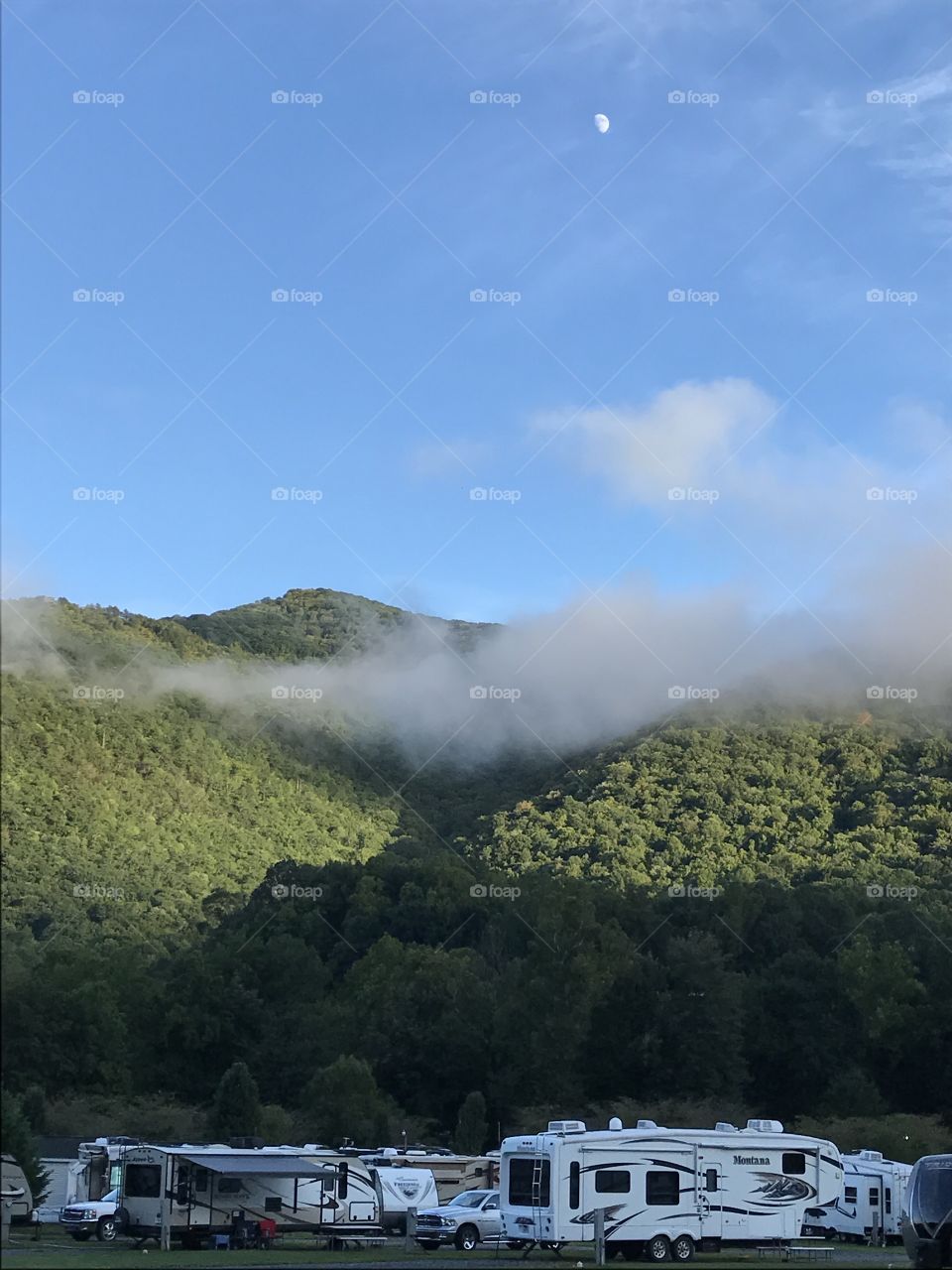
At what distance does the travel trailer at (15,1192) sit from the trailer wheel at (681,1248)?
643 inches

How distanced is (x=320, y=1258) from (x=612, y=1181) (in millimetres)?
7230

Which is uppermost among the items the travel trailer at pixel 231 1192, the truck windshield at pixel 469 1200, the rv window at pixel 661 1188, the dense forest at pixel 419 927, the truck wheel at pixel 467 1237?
the dense forest at pixel 419 927

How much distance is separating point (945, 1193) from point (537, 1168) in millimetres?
10351

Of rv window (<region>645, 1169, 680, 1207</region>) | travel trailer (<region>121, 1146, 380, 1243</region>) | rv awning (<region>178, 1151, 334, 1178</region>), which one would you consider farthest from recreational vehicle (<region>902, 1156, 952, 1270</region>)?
travel trailer (<region>121, 1146, 380, 1243</region>)

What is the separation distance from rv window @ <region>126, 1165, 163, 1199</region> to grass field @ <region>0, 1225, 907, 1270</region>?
133 centimetres

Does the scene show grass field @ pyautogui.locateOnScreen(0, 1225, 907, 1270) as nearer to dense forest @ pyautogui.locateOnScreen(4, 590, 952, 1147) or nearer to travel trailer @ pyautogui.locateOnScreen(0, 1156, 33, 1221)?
Result: travel trailer @ pyautogui.locateOnScreen(0, 1156, 33, 1221)

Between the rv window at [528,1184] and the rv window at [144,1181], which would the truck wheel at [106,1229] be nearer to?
the rv window at [144,1181]

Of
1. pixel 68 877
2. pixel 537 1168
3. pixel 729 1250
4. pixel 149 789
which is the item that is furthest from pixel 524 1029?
pixel 537 1168

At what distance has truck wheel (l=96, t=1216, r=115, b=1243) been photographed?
40.4 m

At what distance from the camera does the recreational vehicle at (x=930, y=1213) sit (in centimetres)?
2728

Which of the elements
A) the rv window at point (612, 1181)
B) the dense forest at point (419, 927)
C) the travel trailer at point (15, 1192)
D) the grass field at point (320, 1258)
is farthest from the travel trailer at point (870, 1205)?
the dense forest at point (419, 927)

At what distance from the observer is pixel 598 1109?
74.3 meters

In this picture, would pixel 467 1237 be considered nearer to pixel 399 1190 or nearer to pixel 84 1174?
pixel 399 1190

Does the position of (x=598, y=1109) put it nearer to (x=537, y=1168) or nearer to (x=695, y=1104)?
(x=695, y=1104)
